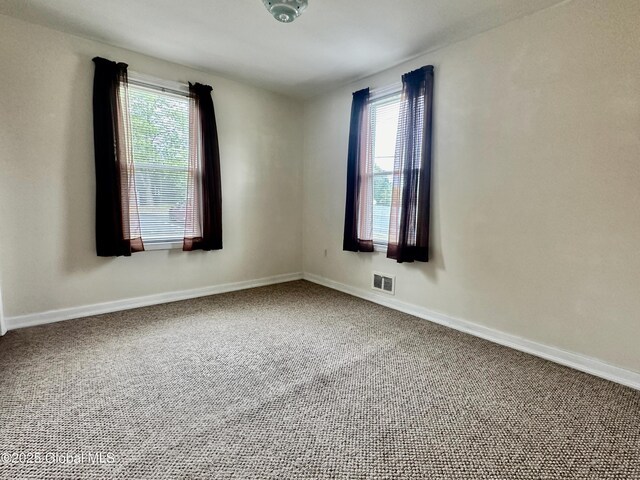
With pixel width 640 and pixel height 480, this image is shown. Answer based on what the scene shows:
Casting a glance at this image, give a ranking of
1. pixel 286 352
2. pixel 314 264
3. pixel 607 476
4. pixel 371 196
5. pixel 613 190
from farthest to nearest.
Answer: pixel 314 264 → pixel 371 196 → pixel 286 352 → pixel 613 190 → pixel 607 476

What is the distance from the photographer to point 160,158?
3.44m

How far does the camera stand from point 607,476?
136cm

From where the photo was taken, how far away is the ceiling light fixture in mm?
2248

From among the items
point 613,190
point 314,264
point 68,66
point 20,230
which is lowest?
point 314,264

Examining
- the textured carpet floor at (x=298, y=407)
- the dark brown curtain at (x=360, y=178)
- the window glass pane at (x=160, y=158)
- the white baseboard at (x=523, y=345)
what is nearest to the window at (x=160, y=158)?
the window glass pane at (x=160, y=158)

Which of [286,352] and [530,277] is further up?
[530,277]

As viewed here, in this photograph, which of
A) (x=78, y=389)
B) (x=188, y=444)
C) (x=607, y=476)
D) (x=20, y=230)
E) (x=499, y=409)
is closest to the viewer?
(x=607, y=476)

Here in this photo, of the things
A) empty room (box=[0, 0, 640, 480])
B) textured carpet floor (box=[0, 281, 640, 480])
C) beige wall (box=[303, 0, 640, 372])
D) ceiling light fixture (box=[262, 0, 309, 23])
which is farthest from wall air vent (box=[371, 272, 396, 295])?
ceiling light fixture (box=[262, 0, 309, 23])

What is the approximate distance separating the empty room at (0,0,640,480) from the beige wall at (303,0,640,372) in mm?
16

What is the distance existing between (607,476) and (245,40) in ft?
12.3

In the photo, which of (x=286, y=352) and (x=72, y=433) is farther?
(x=286, y=352)

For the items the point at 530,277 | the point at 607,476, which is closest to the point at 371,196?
the point at 530,277

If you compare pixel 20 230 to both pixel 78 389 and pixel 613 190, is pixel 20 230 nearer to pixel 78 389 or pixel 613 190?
pixel 78 389

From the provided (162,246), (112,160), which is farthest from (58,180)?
(162,246)
